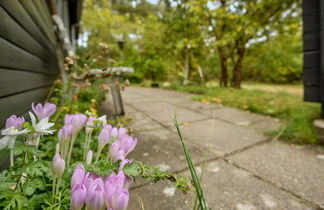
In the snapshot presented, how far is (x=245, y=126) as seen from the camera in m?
2.29

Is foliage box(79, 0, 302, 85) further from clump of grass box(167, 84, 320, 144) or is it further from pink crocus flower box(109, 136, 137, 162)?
clump of grass box(167, 84, 320, 144)

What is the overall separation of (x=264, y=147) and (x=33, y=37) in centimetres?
218

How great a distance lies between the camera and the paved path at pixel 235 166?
938mm

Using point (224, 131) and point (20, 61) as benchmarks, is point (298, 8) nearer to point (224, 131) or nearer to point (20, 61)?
point (224, 131)

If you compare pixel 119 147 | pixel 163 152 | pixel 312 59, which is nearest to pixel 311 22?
pixel 312 59

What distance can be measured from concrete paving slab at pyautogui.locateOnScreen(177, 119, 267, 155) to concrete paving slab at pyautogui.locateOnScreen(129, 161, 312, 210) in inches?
16.8

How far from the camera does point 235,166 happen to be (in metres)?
1.30

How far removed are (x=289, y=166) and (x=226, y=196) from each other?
0.66 metres

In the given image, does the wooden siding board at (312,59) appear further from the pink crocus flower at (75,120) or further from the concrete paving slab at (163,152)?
the pink crocus flower at (75,120)

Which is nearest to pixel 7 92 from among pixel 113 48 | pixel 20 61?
pixel 20 61

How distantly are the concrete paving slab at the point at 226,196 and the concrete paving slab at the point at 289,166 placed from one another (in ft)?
0.34

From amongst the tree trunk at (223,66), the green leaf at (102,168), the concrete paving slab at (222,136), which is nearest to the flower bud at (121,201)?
the green leaf at (102,168)

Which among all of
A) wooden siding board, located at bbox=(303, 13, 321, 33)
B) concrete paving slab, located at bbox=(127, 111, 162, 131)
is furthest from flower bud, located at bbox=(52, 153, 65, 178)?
wooden siding board, located at bbox=(303, 13, 321, 33)

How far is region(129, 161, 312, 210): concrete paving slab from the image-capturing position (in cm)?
90
